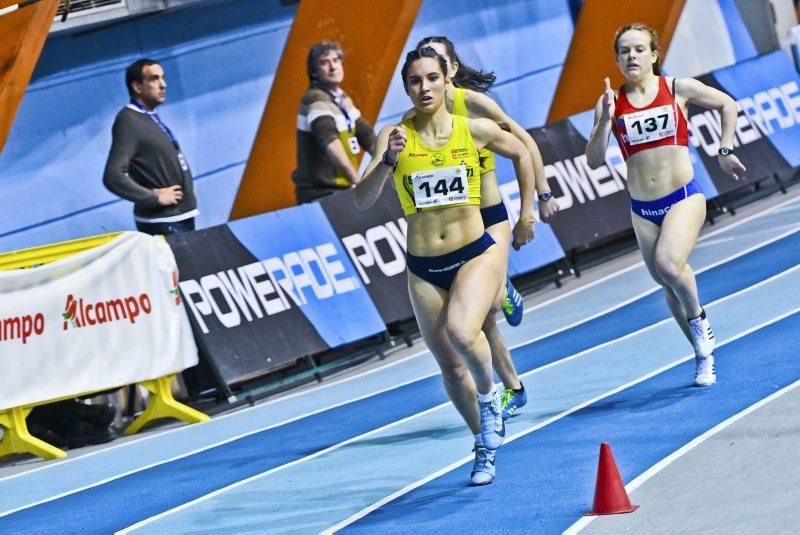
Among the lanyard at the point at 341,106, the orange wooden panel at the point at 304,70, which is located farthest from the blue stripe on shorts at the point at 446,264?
the orange wooden panel at the point at 304,70

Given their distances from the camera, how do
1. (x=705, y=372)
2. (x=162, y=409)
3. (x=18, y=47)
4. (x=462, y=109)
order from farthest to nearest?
(x=18, y=47) → (x=162, y=409) → (x=705, y=372) → (x=462, y=109)

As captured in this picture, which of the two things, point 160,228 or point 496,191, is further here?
point 160,228

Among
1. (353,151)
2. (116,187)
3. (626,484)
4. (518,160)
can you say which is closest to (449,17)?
(353,151)

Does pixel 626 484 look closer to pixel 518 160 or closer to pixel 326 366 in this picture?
pixel 518 160

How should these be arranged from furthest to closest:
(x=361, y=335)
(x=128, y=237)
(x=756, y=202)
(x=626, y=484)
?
(x=756, y=202)
(x=361, y=335)
(x=128, y=237)
(x=626, y=484)

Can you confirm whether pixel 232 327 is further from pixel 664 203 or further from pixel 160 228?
pixel 664 203

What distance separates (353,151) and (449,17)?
6506mm

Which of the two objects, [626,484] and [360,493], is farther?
[360,493]

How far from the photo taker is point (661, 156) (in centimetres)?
964

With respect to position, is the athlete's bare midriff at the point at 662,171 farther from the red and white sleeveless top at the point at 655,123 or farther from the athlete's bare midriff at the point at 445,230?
the athlete's bare midriff at the point at 445,230

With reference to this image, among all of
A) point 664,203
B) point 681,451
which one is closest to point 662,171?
point 664,203

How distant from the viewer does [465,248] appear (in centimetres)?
783

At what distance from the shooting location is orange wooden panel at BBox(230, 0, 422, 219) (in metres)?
16.7

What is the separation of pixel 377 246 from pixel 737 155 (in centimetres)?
600
